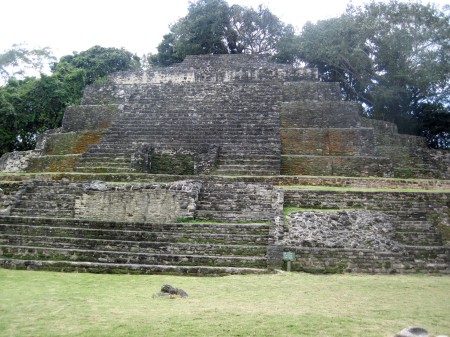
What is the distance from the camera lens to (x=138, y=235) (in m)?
9.65

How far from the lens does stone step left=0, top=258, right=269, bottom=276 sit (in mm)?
8281

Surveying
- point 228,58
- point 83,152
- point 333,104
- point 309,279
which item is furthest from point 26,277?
point 228,58

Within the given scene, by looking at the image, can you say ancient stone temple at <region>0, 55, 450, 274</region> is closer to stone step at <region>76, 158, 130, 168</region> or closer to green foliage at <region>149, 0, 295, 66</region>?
stone step at <region>76, 158, 130, 168</region>

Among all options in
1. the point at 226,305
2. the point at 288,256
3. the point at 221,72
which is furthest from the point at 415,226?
the point at 221,72

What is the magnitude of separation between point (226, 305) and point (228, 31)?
21.8 meters

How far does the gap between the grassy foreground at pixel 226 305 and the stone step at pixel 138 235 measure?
1.41 m

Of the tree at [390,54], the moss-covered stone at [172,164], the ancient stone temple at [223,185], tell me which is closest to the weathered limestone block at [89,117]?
the ancient stone temple at [223,185]

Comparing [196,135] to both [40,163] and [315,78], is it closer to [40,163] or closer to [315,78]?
[40,163]

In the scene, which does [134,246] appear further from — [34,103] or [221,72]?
[34,103]

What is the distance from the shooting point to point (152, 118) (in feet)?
57.3

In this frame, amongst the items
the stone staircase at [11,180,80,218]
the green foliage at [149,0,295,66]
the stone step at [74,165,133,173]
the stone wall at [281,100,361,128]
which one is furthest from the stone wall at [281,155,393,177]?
the green foliage at [149,0,295,66]

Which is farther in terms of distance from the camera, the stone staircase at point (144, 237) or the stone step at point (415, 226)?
the stone step at point (415, 226)

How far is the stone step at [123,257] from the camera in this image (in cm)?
861

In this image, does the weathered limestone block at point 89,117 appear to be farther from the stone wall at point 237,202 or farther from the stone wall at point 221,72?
the stone wall at point 237,202
